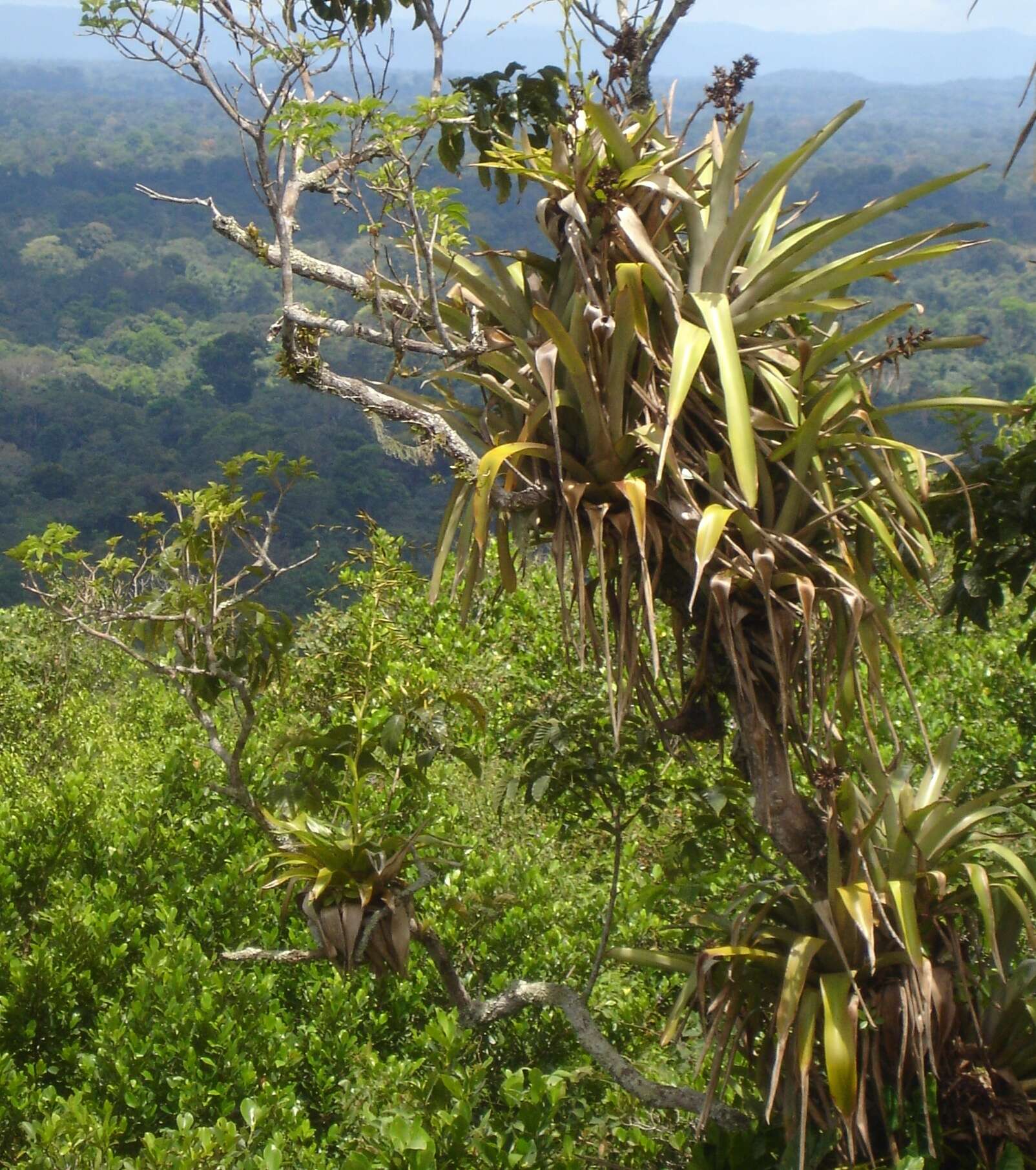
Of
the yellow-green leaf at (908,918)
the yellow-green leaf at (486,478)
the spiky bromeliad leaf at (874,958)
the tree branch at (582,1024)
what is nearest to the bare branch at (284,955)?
the tree branch at (582,1024)

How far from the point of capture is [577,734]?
9.93 ft

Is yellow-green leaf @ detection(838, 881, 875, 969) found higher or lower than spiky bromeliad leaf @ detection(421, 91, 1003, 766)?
lower

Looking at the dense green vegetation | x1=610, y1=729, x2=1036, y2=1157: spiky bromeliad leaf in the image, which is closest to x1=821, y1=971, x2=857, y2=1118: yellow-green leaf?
x1=610, y1=729, x2=1036, y2=1157: spiky bromeliad leaf

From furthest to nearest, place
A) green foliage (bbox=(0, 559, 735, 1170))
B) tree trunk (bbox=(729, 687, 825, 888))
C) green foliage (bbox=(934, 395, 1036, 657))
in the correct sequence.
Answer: green foliage (bbox=(934, 395, 1036, 657)) → green foliage (bbox=(0, 559, 735, 1170)) → tree trunk (bbox=(729, 687, 825, 888))

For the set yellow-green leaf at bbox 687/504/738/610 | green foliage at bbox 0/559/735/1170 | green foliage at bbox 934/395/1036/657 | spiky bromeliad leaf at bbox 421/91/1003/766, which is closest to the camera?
yellow-green leaf at bbox 687/504/738/610

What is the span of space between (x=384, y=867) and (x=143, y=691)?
6.92 m

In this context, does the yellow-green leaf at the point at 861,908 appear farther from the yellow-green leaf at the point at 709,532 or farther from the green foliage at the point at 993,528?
the green foliage at the point at 993,528

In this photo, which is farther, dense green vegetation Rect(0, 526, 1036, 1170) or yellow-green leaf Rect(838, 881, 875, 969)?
dense green vegetation Rect(0, 526, 1036, 1170)

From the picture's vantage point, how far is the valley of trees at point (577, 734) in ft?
6.79

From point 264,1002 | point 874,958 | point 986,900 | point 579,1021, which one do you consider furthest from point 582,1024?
point 264,1002

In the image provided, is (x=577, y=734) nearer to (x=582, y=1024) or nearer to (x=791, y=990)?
(x=582, y=1024)

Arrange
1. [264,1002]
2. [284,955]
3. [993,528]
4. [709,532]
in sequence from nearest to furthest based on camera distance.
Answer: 1. [709,532]
2. [284,955]
3. [993,528]
4. [264,1002]

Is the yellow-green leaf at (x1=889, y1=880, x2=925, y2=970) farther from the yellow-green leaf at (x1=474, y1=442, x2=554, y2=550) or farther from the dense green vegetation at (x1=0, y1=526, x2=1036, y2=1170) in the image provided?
the yellow-green leaf at (x1=474, y1=442, x2=554, y2=550)

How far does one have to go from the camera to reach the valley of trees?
6.79 ft
